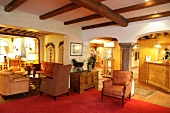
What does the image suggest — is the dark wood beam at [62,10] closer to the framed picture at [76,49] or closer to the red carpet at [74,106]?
the framed picture at [76,49]

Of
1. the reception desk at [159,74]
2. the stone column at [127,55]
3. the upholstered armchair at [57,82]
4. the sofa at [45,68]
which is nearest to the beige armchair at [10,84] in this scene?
the upholstered armchair at [57,82]

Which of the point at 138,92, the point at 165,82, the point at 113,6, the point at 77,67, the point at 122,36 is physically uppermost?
the point at 113,6

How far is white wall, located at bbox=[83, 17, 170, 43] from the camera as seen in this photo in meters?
3.77

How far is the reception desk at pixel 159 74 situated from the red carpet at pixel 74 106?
82.1 inches

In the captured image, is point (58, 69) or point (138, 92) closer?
point (58, 69)

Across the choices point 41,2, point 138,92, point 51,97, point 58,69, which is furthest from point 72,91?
point 41,2

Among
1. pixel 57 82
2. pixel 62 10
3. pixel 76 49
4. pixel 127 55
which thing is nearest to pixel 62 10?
pixel 62 10

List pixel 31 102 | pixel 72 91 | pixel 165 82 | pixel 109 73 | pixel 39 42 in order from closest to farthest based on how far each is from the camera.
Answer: pixel 31 102, pixel 72 91, pixel 165 82, pixel 39 42, pixel 109 73

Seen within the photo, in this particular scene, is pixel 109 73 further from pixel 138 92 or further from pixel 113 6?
pixel 113 6

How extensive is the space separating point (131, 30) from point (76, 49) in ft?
7.61

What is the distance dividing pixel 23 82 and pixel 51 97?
1084 millimetres

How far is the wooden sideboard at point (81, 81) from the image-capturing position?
4.68m

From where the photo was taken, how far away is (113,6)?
3.14 m

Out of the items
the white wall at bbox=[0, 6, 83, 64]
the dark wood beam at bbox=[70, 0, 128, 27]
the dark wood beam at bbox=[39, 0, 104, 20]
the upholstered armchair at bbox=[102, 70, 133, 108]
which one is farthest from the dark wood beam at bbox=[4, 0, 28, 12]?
the upholstered armchair at bbox=[102, 70, 133, 108]
